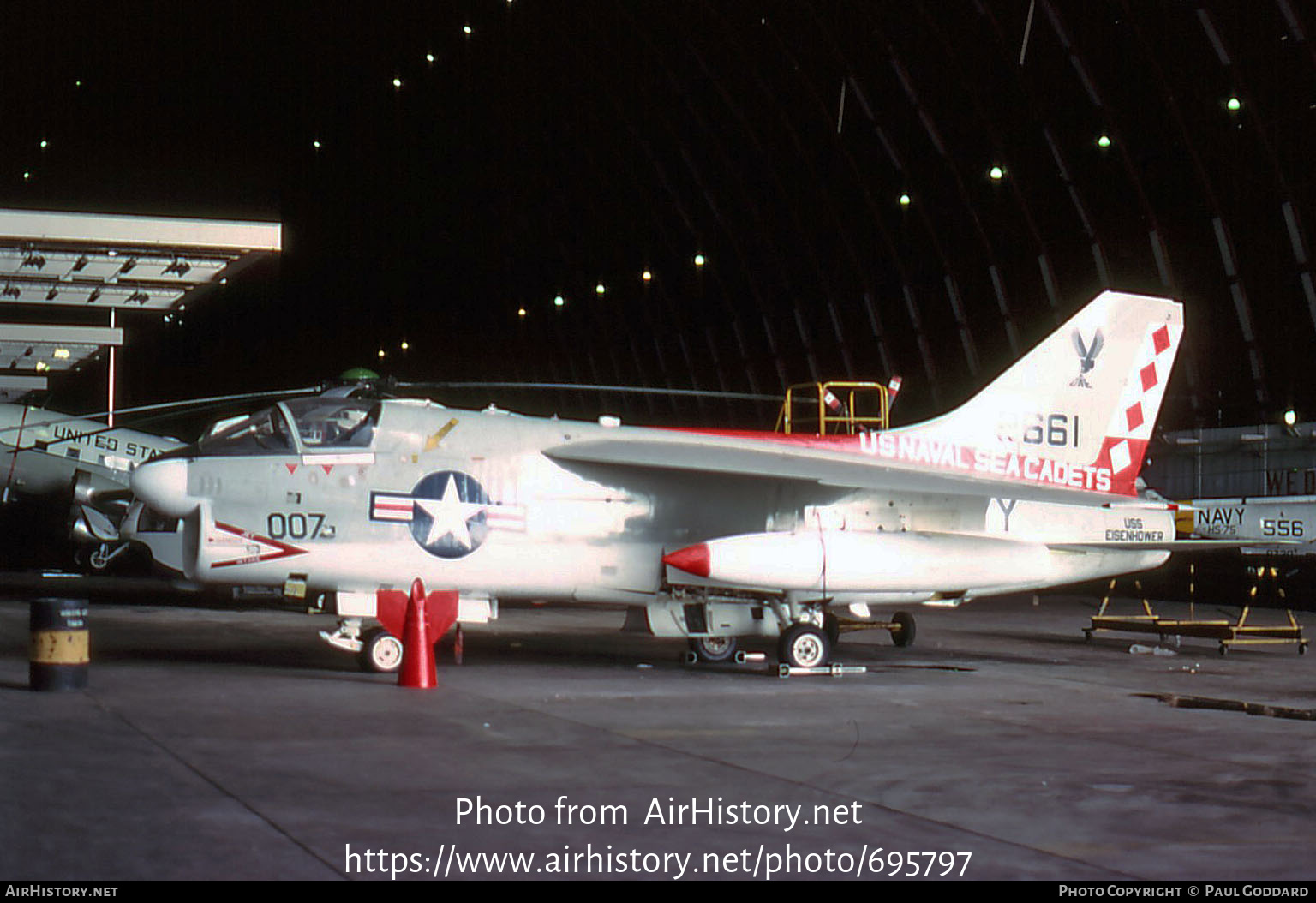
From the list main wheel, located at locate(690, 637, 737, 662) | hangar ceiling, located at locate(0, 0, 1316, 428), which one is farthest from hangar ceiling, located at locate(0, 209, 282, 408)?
main wheel, located at locate(690, 637, 737, 662)

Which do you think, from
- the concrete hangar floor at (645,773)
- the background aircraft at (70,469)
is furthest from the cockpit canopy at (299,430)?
the background aircraft at (70,469)

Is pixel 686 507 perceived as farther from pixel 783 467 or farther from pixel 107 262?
pixel 107 262

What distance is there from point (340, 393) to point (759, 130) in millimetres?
26200

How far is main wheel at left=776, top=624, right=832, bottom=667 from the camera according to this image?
1467cm

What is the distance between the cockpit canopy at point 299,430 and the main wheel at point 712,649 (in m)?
4.49

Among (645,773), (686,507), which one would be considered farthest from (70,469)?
(645,773)

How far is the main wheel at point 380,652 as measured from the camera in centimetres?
1367

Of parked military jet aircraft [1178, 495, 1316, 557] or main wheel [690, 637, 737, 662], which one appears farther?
parked military jet aircraft [1178, 495, 1316, 557]

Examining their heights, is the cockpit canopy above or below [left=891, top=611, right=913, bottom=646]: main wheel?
above

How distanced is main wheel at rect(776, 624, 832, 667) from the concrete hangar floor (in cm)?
51

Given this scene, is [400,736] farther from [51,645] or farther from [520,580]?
[520,580]

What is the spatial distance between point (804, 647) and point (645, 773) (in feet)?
21.8

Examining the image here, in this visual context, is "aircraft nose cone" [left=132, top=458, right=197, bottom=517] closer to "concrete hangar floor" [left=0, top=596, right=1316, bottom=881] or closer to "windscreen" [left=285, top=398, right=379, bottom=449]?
"windscreen" [left=285, top=398, right=379, bottom=449]

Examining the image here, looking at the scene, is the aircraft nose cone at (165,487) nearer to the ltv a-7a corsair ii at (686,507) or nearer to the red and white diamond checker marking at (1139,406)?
the ltv a-7a corsair ii at (686,507)
